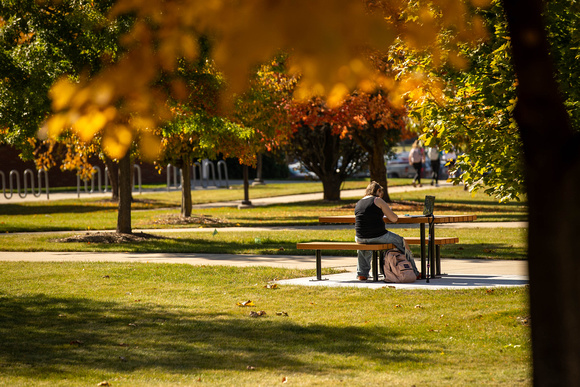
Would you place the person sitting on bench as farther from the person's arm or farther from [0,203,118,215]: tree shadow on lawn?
[0,203,118,215]: tree shadow on lawn

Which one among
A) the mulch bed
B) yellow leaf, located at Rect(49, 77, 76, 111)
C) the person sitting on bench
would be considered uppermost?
yellow leaf, located at Rect(49, 77, 76, 111)

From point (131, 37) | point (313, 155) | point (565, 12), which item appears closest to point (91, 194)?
point (313, 155)

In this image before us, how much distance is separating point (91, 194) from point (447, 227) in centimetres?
2100

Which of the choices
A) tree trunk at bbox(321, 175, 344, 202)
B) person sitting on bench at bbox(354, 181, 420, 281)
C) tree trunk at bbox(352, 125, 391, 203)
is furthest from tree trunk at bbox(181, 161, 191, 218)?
person sitting on bench at bbox(354, 181, 420, 281)

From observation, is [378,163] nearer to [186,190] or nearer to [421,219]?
[186,190]

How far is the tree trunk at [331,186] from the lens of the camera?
1163 inches

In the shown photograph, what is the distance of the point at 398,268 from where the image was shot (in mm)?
10359

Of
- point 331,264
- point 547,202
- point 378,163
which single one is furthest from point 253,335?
point 378,163

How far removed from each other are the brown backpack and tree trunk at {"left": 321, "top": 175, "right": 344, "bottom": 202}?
19.1 meters

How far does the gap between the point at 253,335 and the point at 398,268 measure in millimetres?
3442

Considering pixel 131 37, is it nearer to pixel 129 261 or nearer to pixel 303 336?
pixel 303 336

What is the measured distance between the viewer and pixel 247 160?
19.5 meters

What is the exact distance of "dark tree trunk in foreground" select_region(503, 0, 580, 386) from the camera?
321 centimetres

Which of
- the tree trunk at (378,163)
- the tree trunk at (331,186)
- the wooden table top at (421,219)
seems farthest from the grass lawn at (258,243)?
the tree trunk at (331,186)
